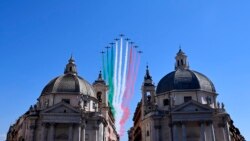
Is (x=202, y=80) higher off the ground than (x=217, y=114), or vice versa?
(x=202, y=80)

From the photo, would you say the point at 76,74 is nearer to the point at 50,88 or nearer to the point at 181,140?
the point at 50,88

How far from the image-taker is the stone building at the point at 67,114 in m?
60.5

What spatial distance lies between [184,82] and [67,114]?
23804 millimetres

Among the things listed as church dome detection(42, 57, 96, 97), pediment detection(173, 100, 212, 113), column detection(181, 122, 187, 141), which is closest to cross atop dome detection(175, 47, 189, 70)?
pediment detection(173, 100, 212, 113)

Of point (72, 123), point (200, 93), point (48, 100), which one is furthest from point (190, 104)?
point (48, 100)

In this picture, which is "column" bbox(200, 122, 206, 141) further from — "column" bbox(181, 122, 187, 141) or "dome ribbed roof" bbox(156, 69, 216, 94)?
"dome ribbed roof" bbox(156, 69, 216, 94)

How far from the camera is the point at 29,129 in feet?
206

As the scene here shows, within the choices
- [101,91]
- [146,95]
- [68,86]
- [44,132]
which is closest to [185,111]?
[146,95]

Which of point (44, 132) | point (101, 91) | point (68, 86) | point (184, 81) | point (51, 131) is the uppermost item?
point (101, 91)

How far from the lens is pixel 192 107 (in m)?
62.0

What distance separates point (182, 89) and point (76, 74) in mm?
23177

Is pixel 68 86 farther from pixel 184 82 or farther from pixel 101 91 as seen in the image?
pixel 184 82

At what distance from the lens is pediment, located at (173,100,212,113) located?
61.7 metres

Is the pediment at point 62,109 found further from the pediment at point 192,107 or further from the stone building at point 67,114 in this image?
the pediment at point 192,107
